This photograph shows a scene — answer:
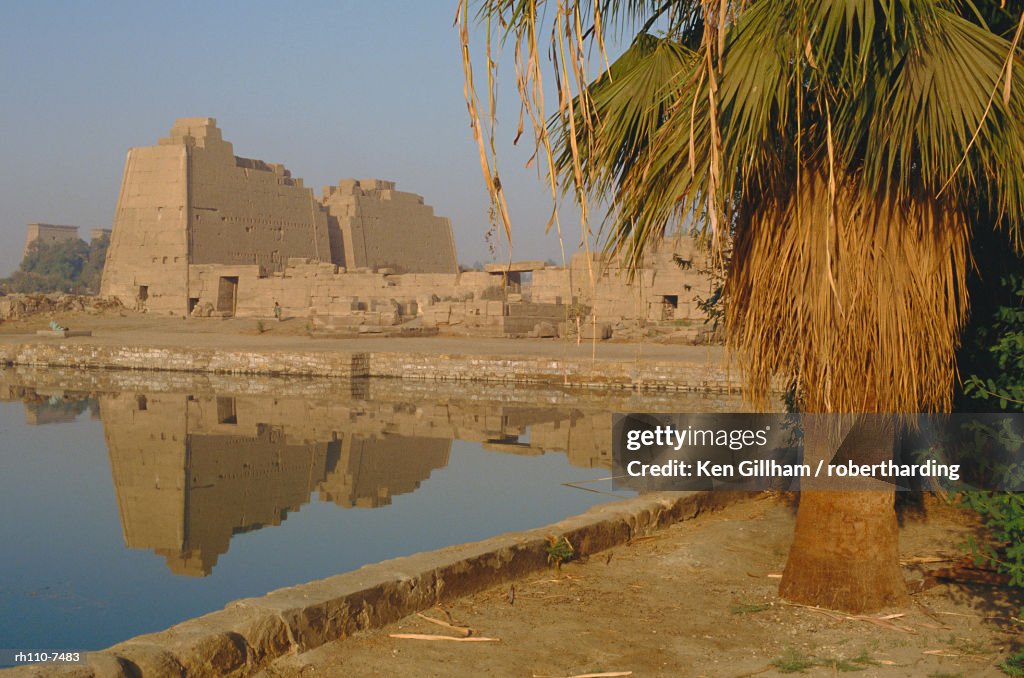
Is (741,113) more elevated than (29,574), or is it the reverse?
(741,113)

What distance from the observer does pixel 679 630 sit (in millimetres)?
4195

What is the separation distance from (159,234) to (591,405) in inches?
1168

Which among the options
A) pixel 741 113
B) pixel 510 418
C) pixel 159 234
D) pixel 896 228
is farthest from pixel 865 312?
pixel 159 234

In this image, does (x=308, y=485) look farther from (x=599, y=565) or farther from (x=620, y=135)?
(x=620, y=135)

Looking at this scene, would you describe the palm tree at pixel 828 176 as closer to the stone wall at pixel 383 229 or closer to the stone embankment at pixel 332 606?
the stone embankment at pixel 332 606

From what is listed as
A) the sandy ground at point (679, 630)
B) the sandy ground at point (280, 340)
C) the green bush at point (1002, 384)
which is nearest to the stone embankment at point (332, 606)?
the sandy ground at point (679, 630)

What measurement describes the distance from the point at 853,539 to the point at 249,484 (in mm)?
6740

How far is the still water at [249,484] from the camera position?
6504 mm

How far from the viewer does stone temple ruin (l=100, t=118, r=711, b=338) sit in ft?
88.7

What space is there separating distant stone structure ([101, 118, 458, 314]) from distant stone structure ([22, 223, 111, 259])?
6631cm

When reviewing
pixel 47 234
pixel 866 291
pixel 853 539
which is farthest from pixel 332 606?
pixel 47 234

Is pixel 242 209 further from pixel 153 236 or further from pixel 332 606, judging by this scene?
pixel 332 606

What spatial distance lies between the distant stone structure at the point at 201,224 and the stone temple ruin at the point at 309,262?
0.06 m

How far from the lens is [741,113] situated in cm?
363
